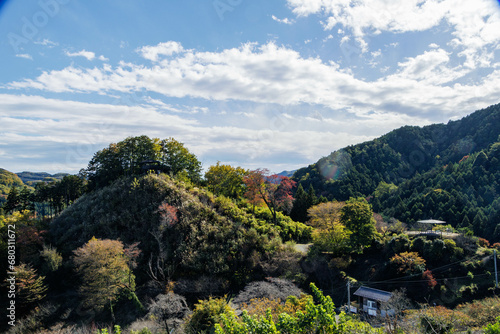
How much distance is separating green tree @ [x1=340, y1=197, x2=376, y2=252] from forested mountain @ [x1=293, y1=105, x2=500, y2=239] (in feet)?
94.8

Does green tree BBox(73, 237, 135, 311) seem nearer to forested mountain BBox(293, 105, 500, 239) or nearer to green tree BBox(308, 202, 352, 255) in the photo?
green tree BBox(308, 202, 352, 255)

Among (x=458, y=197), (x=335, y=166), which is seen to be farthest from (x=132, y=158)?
(x=335, y=166)

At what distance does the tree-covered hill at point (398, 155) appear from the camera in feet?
261

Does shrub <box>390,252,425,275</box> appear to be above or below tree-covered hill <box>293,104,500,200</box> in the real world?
below

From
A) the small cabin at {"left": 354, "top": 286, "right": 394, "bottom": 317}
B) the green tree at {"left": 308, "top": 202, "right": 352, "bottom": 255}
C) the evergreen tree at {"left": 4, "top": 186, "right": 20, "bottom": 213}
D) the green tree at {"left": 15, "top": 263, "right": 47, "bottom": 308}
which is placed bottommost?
the small cabin at {"left": 354, "top": 286, "right": 394, "bottom": 317}

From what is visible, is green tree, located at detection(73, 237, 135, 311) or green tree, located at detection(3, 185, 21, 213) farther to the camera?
green tree, located at detection(3, 185, 21, 213)

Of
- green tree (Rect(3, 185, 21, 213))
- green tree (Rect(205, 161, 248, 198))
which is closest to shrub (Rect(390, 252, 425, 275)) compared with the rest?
green tree (Rect(205, 161, 248, 198))

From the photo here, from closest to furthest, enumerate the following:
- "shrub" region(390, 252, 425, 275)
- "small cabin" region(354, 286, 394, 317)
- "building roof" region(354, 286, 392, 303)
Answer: "small cabin" region(354, 286, 394, 317)
"building roof" region(354, 286, 392, 303)
"shrub" region(390, 252, 425, 275)

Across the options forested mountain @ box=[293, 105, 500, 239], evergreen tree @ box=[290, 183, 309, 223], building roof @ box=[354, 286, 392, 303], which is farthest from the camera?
forested mountain @ box=[293, 105, 500, 239]

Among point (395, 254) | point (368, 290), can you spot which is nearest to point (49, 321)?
point (368, 290)

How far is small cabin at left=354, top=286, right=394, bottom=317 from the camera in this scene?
761 inches

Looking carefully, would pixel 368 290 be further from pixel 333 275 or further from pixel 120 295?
pixel 120 295

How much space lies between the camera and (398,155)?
101 m

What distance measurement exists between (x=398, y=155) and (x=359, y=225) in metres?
89.5
